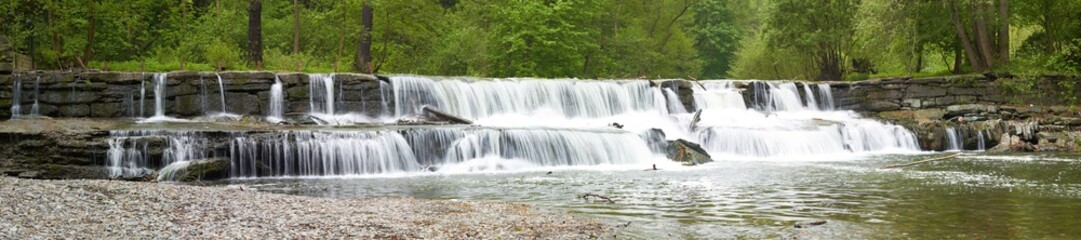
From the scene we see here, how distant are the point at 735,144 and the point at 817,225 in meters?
14.6

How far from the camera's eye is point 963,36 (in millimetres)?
29984

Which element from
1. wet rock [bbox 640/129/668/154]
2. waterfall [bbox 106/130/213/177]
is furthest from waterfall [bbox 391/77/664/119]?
waterfall [bbox 106/130/213/177]

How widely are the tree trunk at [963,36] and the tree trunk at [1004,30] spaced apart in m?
0.80

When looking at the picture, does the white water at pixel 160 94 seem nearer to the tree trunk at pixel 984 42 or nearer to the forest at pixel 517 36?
the forest at pixel 517 36

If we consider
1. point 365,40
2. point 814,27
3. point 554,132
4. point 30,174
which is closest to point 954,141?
point 554,132

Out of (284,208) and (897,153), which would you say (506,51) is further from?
(284,208)

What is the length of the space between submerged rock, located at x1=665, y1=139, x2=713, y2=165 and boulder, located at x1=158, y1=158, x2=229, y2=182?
9.68m

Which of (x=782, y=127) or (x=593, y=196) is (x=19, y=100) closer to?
(x=593, y=196)

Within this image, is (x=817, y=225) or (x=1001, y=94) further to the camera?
(x=1001, y=94)

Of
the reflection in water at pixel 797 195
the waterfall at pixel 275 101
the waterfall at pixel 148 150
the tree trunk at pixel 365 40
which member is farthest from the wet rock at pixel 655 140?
the tree trunk at pixel 365 40

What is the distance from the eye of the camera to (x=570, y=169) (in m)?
18.6

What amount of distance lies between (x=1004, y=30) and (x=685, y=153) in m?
15.0

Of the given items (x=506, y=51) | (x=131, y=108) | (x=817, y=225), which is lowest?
(x=817, y=225)

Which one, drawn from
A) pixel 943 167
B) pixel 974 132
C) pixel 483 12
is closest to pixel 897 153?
pixel 974 132
